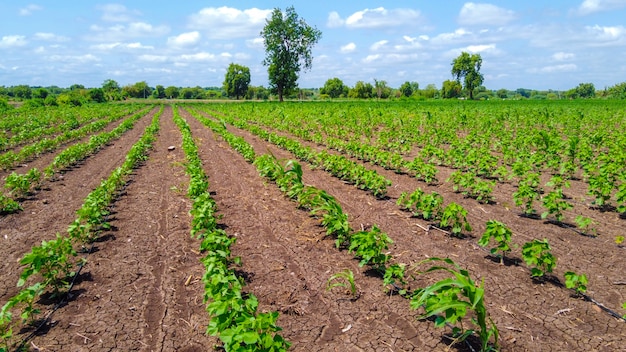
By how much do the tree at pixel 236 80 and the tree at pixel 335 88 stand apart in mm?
23756

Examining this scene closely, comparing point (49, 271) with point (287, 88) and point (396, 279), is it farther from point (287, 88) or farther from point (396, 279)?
point (287, 88)

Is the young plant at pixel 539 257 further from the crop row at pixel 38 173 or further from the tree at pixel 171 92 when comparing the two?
the tree at pixel 171 92

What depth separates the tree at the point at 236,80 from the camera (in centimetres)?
11203

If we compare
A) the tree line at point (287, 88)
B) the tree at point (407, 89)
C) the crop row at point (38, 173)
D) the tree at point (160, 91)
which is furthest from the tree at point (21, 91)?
Result: the crop row at point (38, 173)

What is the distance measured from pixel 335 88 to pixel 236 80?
95.5 feet

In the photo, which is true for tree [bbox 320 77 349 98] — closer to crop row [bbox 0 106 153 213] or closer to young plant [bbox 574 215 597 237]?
crop row [bbox 0 106 153 213]

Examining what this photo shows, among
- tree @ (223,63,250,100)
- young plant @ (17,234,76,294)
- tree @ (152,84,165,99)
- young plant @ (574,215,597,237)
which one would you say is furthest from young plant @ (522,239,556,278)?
tree @ (152,84,165,99)

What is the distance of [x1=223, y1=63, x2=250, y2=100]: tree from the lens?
368 feet

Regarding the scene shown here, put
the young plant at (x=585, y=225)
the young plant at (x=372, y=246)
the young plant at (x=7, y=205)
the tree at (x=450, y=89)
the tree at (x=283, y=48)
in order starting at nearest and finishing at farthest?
the young plant at (x=372, y=246)
the young plant at (x=585, y=225)
the young plant at (x=7, y=205)
the tree at (x=283, y=48)
the tree at (x=450, y=89)

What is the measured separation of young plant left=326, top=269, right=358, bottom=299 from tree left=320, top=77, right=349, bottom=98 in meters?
116

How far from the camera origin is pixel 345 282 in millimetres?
4711

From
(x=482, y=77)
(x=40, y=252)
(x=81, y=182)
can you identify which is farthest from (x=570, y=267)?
(x=482, y=77)

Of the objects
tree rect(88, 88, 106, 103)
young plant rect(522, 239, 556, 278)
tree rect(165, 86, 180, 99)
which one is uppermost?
tree rect(165, 86, 180, 99)

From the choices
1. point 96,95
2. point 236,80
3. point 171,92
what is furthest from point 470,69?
point 171,92
